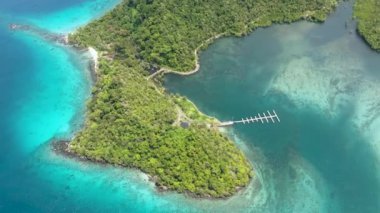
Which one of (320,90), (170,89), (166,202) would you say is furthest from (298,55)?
(166,202)

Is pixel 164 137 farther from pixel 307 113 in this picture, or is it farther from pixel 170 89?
pixel 307 113

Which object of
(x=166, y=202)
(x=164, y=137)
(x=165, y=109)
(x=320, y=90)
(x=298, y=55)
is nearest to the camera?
(x=166, y=202)

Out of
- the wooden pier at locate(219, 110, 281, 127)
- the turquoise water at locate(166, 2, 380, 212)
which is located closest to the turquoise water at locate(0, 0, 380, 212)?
the turquoise water at locate(166, 2, 380, 212)

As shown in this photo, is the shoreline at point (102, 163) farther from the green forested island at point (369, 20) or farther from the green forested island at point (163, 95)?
the green forested island at point (369, 20)

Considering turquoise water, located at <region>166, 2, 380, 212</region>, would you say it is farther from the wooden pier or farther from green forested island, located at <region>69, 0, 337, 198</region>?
A: green forested island, located at <region>69, 0, 337, 198</region>

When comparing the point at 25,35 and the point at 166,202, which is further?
the point at 25,35

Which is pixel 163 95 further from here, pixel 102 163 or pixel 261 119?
pixel 261 119

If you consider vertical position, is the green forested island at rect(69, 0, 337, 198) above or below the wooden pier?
above
